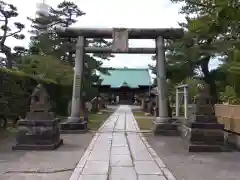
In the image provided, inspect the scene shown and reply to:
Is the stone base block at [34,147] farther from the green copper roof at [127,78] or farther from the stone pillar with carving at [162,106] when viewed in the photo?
the green copper roof at [127,78]

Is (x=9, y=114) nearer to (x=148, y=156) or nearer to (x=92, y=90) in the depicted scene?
(x=148, y=156)

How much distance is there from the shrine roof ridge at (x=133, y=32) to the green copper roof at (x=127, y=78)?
111ft

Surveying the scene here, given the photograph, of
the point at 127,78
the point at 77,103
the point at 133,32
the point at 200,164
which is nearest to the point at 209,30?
the point at 200,164

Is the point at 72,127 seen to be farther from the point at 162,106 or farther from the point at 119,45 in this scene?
the point at 119,45

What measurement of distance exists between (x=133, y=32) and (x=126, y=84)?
35258 mm

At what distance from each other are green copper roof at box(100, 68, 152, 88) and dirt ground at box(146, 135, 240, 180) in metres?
40.3

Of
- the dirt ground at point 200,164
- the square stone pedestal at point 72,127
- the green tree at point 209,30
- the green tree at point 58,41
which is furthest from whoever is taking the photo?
the green tree at point 58,41

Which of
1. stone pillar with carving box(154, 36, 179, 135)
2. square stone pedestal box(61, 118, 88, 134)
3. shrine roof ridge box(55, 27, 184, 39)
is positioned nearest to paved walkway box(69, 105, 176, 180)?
stone pillar with carving box(154, 36, 179, 135)

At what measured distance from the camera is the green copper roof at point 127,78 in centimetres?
5025

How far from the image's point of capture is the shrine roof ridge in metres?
14.3

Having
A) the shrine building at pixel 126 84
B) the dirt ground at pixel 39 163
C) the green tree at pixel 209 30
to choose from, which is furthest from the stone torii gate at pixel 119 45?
the shrine building at pixel 126 84

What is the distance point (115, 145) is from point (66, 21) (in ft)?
65.8

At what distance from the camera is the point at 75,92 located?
14.5 meters

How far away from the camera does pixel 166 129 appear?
13.5 metres
